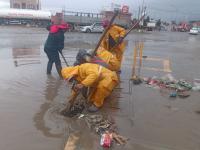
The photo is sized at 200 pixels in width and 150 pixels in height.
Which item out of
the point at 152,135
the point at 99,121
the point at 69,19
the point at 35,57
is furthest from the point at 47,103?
the point at 69,19

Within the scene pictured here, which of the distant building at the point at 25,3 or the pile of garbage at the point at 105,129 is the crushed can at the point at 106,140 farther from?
the distant building at the point at 25,3

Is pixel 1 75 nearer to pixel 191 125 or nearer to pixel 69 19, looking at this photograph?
pixel 191 125

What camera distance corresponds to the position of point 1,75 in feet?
31.8

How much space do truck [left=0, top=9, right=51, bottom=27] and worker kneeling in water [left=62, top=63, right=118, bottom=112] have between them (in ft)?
153

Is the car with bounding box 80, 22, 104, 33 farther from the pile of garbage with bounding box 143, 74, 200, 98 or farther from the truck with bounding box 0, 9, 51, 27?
the pile of garbage with bounding box 143, 74, 200, 98

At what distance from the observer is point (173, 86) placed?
8.95m

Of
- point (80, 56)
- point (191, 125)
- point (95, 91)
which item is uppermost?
point (80, 56)

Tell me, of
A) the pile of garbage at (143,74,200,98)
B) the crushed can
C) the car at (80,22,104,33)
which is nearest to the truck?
the car at (80,22,104,33)

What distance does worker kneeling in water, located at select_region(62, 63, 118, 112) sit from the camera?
6.41 m

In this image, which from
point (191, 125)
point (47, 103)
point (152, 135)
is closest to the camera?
point (152, 135)

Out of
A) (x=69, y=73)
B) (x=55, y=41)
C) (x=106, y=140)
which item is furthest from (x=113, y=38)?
(x=106, y=140)

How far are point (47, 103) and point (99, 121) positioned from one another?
1.67 meters

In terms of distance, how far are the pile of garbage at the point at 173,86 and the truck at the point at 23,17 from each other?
44492 mm

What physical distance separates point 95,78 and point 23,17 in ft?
157
